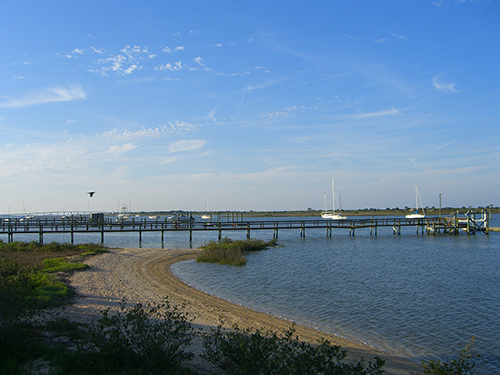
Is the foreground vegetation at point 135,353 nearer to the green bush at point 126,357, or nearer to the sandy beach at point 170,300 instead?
the green bush at point 126,357

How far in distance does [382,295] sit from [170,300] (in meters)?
10.5

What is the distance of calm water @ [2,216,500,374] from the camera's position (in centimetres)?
1181

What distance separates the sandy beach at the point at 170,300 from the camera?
33.3ft

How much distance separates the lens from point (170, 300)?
602 inches

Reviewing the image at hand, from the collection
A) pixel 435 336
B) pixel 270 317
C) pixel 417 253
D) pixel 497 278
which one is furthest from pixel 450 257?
pixel 270 317

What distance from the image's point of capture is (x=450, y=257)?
107ft

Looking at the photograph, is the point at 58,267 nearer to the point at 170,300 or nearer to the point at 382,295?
the point at 170,300

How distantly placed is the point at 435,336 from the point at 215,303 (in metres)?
8.59

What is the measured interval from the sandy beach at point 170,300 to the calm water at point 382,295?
0.93 m

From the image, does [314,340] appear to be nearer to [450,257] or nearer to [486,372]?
[486,372]

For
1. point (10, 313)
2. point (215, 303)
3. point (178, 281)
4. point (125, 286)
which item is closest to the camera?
point (10, 313)

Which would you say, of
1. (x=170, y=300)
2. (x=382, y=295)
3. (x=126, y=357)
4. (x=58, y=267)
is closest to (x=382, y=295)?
(x=382, y=295)

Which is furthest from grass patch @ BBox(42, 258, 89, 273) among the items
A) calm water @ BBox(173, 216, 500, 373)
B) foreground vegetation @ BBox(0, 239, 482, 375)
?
foreground vegetation @ BBox(0, 239, 482, 375)

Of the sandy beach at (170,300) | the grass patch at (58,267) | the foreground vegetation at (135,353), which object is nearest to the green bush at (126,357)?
the foreground vegetation at (135,353)
